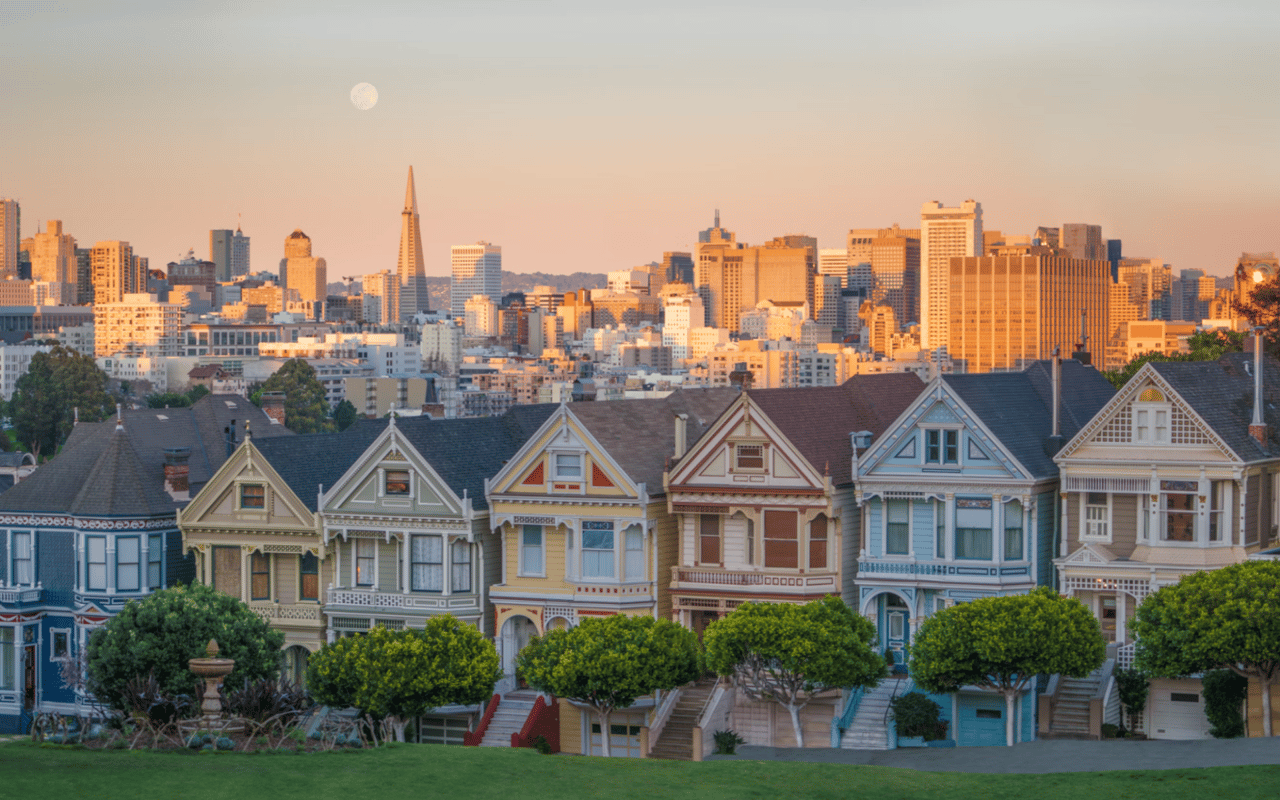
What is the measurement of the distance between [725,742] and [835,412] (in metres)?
10.5

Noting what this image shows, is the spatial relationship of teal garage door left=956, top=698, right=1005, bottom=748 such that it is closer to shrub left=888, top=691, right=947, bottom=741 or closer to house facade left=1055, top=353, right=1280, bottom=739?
shrub left=888, top=691, right=947, bottom=741

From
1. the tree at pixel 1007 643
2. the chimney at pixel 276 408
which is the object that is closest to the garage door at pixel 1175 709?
the tree at pixel 1007 643

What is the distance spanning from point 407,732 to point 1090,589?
18522 millimetres

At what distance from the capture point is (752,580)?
5544cm

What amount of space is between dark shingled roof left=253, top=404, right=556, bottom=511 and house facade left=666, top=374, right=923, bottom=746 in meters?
6.39

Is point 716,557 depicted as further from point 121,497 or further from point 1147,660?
point 121,497

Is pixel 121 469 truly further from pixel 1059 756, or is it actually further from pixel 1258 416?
pixel 1258 416

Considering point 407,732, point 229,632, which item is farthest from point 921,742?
point 229,632

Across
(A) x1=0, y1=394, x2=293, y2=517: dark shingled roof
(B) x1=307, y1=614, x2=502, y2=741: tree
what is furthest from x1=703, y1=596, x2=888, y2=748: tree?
(A) x1=0, y1=394, x2=293, y2=517: dark shingled roof

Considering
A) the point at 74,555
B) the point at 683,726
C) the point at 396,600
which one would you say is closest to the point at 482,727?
the point at 396,600

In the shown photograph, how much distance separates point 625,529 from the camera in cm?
5656

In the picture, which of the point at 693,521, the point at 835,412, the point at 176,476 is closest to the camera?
the point at 693,521

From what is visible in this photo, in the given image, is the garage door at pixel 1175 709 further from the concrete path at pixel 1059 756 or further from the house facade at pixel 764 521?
the house facade at pixel 764 521

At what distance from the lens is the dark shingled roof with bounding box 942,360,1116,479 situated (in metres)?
53.7
